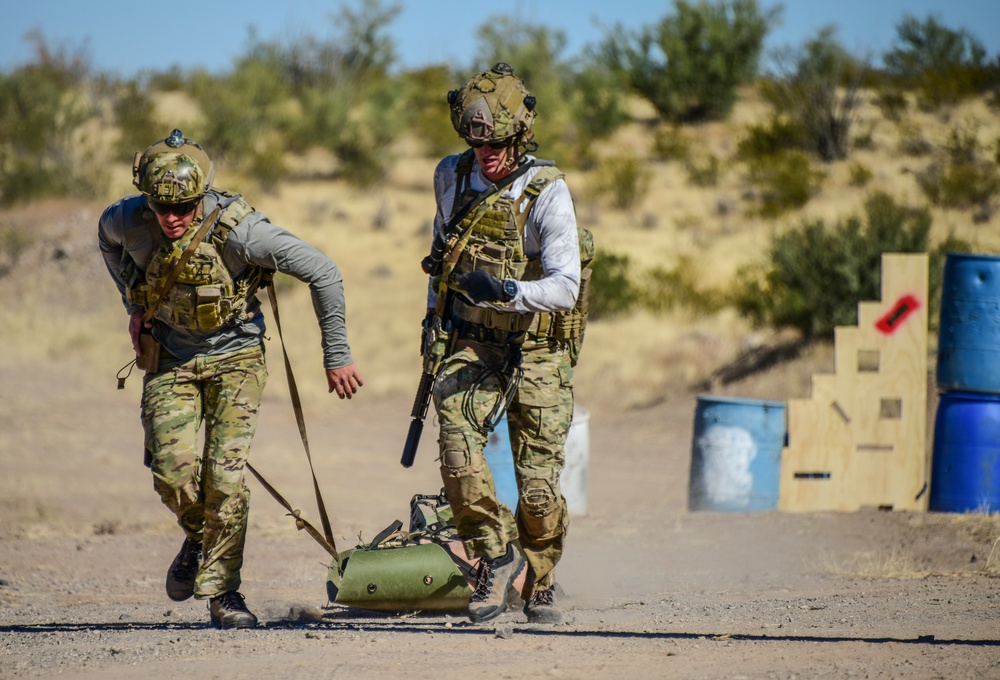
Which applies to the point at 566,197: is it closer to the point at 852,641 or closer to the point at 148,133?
the point at 852,641

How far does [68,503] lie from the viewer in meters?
9.95

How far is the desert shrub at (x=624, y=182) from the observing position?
2972cm

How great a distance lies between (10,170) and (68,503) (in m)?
19.1

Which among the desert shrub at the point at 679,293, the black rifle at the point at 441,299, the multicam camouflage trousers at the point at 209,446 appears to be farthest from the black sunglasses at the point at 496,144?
the desert shrub at the point at 679,293

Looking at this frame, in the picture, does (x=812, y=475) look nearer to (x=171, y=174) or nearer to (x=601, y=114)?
(x=171, y=174)

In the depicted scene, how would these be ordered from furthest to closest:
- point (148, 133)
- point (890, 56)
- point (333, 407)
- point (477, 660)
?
1. point (890, 56)
2. point (148, 133)
3. point (333, 407)
4. point (477, 660)

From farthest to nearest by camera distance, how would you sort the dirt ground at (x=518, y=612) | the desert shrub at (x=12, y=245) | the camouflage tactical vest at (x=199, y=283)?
the desert shrub at (x=12, y=245) → the camouflage tactical vest at (x=199, y=283) → the dirt ground at (x=518, y=612)

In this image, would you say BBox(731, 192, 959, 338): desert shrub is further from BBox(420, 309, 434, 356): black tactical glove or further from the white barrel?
BBox(420, 309, 434, 356): black tactical glove

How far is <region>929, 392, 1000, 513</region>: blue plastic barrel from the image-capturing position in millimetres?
7965

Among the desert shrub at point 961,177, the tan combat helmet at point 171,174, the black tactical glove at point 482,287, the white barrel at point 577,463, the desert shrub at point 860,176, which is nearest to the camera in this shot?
the black tactical glove at point 482,287

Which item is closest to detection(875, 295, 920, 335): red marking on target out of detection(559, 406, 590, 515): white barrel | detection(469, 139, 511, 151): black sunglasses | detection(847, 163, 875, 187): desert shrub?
detection(559, 406, 590, 515): white barrel

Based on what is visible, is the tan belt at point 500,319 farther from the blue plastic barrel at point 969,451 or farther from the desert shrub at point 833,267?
the desert shrub at point 833,267

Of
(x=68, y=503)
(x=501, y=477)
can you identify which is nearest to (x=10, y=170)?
(x=68, y=503)

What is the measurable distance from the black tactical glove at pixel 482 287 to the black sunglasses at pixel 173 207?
116 centimetres
